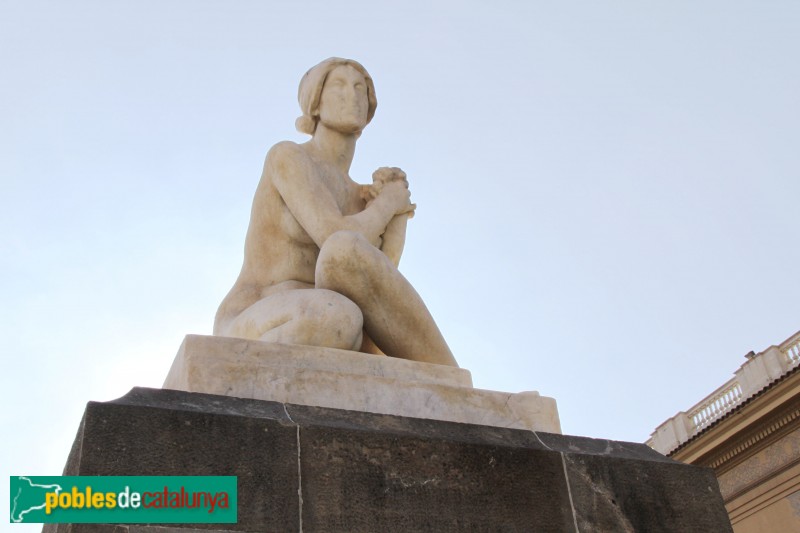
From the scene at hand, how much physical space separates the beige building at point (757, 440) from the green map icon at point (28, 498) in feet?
59.5

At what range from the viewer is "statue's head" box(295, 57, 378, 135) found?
5.40 metres

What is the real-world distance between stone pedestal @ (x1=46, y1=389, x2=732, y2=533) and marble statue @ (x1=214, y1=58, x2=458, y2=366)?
690mm

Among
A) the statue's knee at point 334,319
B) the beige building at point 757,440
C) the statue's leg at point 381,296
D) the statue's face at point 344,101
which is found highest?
the beige building at point 757,440

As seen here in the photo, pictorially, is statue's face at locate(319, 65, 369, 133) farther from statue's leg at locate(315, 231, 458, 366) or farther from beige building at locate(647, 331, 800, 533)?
beige building at locate(647, 331, 800, 533)

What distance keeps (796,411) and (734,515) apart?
3.33 m

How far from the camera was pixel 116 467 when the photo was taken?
2.79 metres

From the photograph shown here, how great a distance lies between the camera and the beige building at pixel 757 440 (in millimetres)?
18766

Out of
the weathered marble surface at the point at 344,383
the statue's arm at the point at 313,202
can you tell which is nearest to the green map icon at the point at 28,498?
the weathered marble surface at the point at 344,383

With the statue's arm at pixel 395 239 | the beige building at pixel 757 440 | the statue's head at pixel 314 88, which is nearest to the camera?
the statue's arm at pixel 395 239

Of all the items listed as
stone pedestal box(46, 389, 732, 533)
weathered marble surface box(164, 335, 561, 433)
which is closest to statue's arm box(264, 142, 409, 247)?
weathered marble surface box(164, 335, 561, 433)

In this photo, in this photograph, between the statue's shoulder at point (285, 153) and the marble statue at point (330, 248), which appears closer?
the marble statue at point (330, 248)

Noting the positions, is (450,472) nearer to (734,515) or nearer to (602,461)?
(602,461)

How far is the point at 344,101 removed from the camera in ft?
17.5

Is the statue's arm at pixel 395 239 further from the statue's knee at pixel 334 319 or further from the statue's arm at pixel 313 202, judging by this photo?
the statue's knee at pixel 334 319
